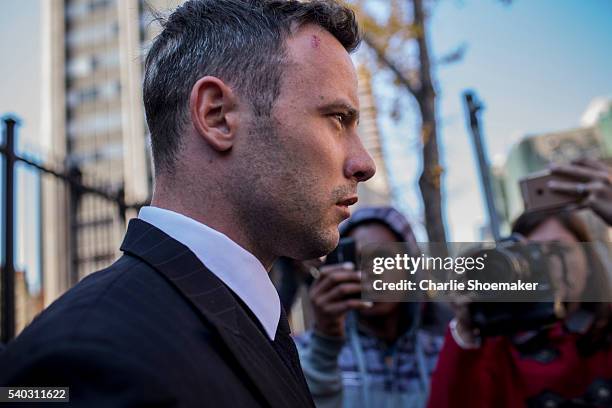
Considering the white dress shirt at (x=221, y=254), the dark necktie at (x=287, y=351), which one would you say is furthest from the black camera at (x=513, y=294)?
the white dress shirt at (x=221, y=254)

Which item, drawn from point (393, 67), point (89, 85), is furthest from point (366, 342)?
point (89, 85)

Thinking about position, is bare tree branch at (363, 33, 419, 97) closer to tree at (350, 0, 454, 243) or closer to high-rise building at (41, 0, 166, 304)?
tree at (350, 0, 454, 243)

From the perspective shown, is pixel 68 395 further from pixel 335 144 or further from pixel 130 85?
pixel 130 85

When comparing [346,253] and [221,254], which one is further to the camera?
[346,253]

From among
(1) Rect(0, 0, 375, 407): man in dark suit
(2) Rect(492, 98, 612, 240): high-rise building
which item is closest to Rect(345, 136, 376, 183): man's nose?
(1) Rect(0, 0, 375, 407): man in dark suit

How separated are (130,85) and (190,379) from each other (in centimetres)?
4177

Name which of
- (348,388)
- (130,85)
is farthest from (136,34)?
(348,388)

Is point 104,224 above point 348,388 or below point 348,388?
above

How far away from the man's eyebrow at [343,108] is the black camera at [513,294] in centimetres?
97

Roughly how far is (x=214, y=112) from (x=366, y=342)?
5.61 ft

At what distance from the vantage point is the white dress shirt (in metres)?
1.11

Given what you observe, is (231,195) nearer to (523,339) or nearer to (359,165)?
(359,165)

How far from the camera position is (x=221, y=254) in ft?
3.68

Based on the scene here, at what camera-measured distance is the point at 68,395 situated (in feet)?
2.37
